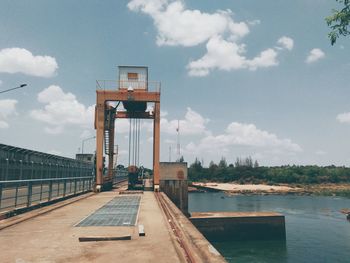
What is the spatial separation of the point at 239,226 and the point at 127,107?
1714cm

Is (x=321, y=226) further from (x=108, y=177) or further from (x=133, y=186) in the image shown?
(x=108, y=177)

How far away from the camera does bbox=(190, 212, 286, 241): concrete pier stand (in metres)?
29.8

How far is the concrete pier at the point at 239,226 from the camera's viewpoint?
2980cm

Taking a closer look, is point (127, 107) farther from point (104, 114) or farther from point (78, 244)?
point (78, 244)

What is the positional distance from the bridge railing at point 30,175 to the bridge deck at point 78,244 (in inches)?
103

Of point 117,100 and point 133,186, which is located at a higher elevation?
point 117,100

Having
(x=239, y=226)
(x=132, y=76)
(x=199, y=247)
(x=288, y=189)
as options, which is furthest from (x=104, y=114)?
(x=288, y=189)

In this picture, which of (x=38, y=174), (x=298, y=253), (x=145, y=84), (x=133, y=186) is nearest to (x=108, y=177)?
(x=133, y=186)

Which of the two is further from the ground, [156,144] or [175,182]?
[156,144]

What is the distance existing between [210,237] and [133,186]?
9635mm

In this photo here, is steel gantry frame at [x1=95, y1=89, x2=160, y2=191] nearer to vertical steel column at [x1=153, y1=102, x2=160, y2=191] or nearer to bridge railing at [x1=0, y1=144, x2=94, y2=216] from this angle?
vertical steel column at [x1=153, y1=102, x2=160, y2=191]

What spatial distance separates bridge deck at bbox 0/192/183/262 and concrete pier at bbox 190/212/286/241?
67.9ft

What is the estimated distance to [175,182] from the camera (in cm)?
3309

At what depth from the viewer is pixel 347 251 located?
86.3 ft
